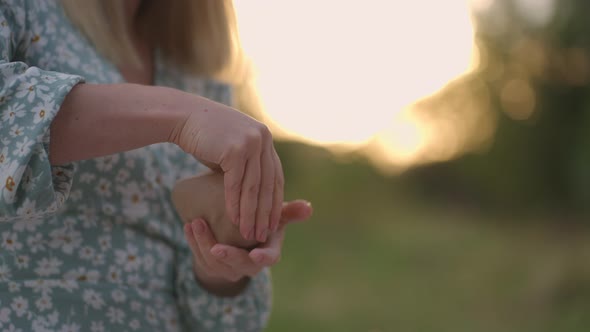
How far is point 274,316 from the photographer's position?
16.8ft

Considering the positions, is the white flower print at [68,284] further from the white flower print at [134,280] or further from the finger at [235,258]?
the finger at [235,258]

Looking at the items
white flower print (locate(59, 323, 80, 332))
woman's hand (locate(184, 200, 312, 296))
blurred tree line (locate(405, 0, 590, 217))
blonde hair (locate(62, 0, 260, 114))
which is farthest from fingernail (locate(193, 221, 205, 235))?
blurred tree line (locate(405, 0, 590, 217))

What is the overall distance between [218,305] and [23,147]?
0.49 metres

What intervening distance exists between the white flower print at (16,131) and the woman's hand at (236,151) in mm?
174

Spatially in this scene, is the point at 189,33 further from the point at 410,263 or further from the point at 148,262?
the point at 410,263

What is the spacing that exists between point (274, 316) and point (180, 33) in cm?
394

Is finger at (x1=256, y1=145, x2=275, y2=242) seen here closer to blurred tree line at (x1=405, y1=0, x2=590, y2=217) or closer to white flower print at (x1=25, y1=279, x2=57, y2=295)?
white flower print at (x1=25, y1=279, x2=57, y2=295)

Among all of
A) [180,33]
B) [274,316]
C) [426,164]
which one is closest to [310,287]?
[274,316]

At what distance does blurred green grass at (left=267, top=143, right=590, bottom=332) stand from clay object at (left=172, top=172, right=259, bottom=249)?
3813mm

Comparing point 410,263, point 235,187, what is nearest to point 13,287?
point 235,187

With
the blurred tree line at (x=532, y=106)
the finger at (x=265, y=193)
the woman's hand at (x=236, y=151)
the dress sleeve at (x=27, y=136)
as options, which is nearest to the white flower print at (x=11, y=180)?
the dress sleeve at (x=27, y=136)

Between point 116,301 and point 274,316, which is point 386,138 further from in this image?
point 116,301

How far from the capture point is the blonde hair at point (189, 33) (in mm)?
1227

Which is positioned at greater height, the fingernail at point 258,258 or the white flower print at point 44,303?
the fingernail at point 258,258
